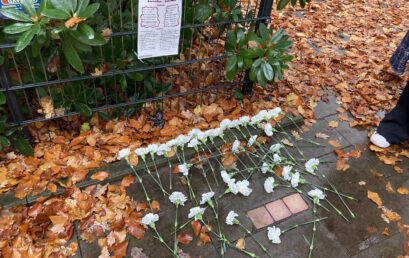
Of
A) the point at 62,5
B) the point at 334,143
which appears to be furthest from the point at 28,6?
the point at 334,143

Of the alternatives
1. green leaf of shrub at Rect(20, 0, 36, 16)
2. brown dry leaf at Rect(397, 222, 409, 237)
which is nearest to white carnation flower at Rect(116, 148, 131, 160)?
green leaf of shrub at Rect(20, 0, 36, 16)

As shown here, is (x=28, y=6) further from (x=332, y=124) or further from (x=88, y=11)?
(x=332, y=124)

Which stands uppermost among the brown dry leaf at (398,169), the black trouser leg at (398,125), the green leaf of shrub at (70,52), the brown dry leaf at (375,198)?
the green leaf of shrub at (70,52)

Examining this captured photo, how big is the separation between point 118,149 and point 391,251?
198 cm

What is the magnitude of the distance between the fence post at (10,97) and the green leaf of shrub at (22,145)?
11 centimetres

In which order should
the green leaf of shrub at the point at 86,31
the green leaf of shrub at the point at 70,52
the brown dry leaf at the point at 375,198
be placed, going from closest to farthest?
the green leaf of shrub at the point at 86,31 < the green leaf of shrub at the point at 70,52 < the brown dry leaf at the point at 375,198

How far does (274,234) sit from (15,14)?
1.94 m

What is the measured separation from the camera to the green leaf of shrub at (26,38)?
5.68 ft

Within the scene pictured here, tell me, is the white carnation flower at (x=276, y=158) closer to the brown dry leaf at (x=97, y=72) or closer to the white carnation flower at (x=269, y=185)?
the white carnation flower at (x=269, y=185)

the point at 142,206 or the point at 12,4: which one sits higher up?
the point at 12,4

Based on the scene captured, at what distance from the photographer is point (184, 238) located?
2.02m

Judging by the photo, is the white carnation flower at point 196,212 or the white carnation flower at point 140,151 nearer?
the white carnation flower at point 196,212

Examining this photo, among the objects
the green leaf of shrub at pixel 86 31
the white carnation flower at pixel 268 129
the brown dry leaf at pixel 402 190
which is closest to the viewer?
the green leaf of shrub at pixel 86 31

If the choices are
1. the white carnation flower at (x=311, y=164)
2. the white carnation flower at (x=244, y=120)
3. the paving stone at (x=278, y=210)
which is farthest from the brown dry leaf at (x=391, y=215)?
the white carnation flower at (x=244, y=120)
